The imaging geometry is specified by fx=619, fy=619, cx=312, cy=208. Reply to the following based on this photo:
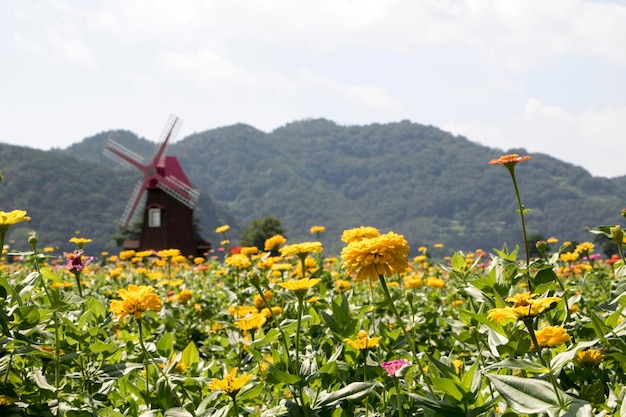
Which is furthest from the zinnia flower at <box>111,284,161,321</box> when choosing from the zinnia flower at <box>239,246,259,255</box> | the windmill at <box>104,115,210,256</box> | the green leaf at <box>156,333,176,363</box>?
the windmill at <box>104,115,210,256</box>

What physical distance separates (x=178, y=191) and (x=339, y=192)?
526 ft

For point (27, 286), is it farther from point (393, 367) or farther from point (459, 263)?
point (459, 263)

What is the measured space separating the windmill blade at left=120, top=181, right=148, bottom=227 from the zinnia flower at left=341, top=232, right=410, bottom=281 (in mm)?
28159

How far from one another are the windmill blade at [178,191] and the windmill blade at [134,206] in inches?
58.9

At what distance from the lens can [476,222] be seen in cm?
14625

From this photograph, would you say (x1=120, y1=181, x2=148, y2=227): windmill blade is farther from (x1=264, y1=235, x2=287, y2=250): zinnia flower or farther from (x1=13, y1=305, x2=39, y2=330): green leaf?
(x1=13, y1=305, x2=39, y2=330): green leaf

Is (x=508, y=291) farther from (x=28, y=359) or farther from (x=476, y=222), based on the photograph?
(x=476, y=222)

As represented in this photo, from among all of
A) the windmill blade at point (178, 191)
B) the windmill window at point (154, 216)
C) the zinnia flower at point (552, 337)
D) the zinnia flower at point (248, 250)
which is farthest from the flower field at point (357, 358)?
the windmill window at point (154, 216)

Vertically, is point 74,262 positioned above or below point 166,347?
above

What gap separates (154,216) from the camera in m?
28.4

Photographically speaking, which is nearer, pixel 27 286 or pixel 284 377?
pixel 284 377

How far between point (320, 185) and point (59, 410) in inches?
7338

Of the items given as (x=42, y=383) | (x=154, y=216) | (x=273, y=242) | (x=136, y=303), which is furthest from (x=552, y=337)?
(x=154, y=216)

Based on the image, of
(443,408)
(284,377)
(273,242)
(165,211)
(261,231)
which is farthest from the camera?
(261,231)
